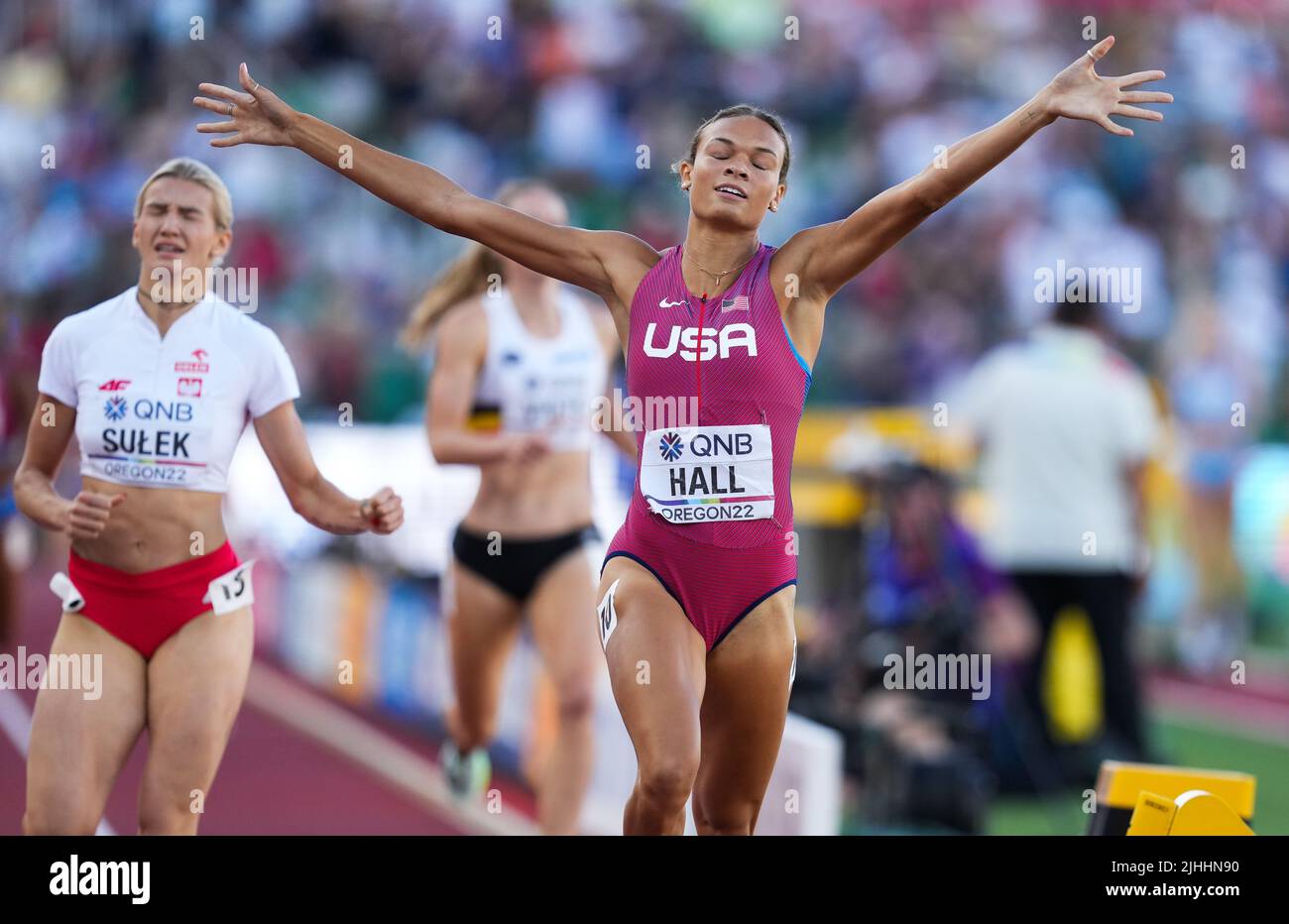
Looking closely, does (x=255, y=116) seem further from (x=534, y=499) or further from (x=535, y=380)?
(x=534, y=499)

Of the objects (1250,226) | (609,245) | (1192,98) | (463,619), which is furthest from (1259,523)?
(609,245)

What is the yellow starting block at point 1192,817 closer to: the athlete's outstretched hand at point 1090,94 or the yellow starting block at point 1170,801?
the yellow starting block at point 1170,801

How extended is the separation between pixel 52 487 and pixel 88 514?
0.46 meters

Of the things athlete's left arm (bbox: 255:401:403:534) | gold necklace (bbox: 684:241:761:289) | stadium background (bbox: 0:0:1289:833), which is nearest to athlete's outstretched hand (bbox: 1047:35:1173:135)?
gold necklace (bbox: 684:241:761:289)

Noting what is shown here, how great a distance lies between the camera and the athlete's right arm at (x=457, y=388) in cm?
673

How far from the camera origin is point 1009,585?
9.81 meters

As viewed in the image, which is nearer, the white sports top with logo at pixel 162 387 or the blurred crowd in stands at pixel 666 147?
the white sports top with logo at pixel 162 387

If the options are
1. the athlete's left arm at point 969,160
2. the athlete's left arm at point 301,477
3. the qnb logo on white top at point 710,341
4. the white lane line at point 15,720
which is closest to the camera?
the athlete's left arm at point 969,160

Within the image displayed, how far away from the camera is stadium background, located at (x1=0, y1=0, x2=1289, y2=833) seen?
14.6 m

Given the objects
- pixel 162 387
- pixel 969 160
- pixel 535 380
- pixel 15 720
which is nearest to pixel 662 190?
pixel 15 720

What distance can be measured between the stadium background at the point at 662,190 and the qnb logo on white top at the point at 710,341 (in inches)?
317

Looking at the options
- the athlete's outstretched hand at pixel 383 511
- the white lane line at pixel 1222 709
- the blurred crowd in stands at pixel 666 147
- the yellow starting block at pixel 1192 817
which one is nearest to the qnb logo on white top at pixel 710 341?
the athlete's outstretched hand at pixel 383 511

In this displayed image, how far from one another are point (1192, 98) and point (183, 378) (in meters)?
16.3
